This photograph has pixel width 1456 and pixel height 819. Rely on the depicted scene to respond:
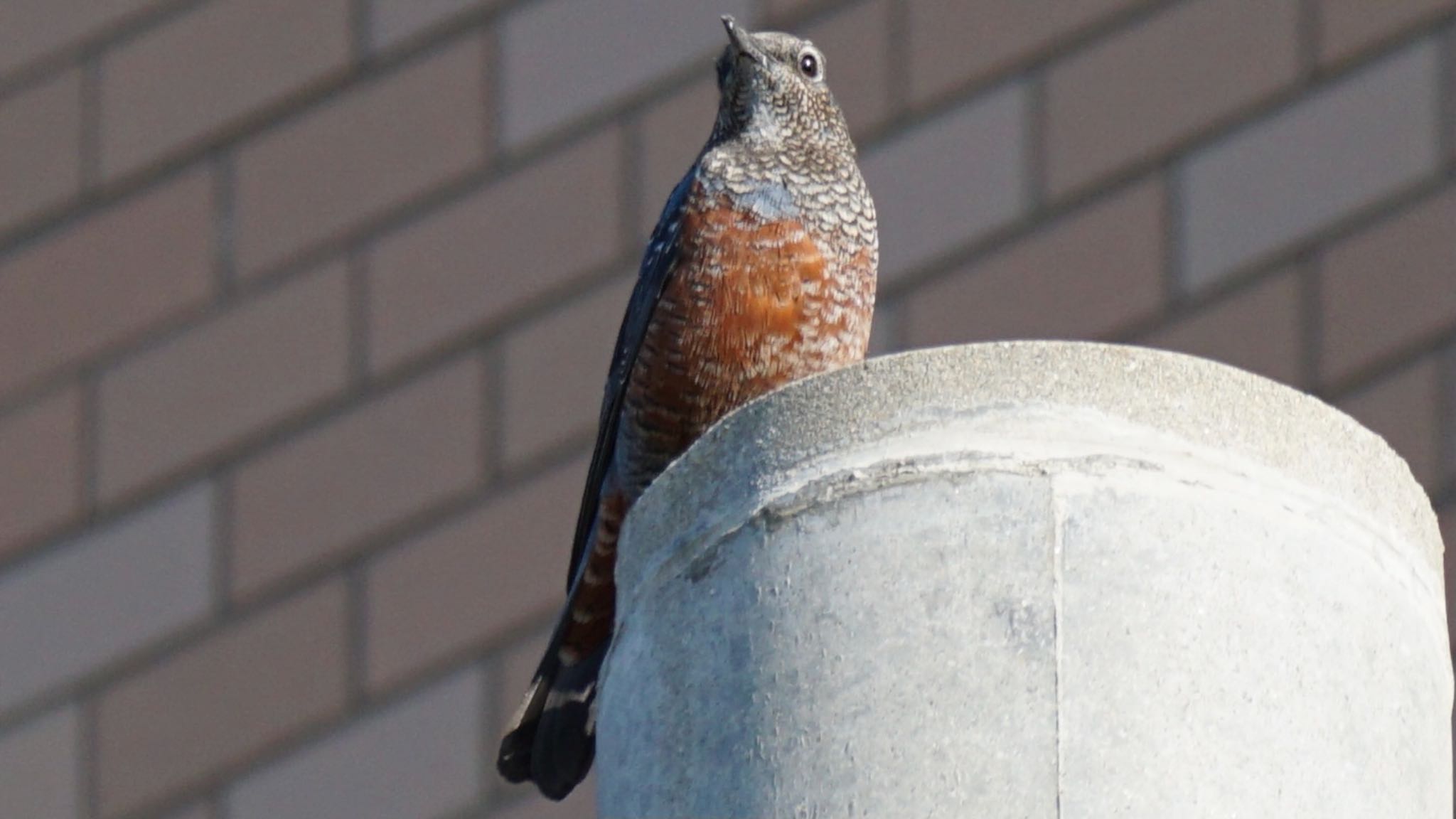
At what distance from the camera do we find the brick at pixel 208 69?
11.0 metres

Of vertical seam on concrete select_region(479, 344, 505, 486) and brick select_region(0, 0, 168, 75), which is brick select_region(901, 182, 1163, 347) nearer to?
vertical seam on concrete select_region(479, 344, 505, 486)

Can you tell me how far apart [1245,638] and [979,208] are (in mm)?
6655

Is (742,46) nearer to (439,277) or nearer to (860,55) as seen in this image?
(860,55)

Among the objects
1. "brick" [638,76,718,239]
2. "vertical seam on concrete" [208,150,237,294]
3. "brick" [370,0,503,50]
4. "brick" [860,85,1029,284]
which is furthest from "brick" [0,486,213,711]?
"brick" [860,85,1029,284]

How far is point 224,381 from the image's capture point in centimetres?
1082

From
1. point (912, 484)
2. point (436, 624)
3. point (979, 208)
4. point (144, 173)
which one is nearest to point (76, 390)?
point (144, 173)

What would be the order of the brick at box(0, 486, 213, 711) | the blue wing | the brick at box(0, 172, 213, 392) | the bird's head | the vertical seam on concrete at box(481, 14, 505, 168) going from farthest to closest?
the brick at box(0, 172, 213, 392)
the vertical seam on concrete at box(481, 14, 505, 168)
the brick at box(0, 486, 213, 711)
the bird's head
the blue wing

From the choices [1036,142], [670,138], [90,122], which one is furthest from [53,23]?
[1036,142]

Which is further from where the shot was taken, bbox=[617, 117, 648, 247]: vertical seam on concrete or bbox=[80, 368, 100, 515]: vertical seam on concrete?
bbox=[80, 368, 100, 515]: vertical seam on concrete

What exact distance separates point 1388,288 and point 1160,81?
3.24ft

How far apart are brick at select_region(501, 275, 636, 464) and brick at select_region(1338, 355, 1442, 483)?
2287 mm

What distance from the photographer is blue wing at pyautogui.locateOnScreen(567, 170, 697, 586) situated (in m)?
6.06

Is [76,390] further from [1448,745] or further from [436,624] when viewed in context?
[1448,745]

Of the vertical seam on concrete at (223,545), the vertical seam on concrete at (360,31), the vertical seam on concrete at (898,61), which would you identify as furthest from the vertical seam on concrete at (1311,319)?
the vertical seam on concrete at (223,545)
